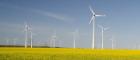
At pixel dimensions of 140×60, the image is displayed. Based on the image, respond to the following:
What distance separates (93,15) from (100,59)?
119 ft

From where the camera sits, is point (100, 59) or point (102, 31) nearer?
point (100, 59)

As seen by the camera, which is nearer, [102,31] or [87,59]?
[87,59]

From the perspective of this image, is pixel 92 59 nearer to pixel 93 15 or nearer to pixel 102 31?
pixel 93 15

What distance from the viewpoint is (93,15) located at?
3014 inches

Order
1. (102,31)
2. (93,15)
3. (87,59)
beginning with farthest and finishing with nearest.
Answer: (102,31), (93,15), (87,59)

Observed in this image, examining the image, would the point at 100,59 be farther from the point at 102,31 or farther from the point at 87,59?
the point at 102,31

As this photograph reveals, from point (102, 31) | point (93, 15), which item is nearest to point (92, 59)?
point (93, 15)

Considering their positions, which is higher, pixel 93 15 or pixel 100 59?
pixel 93 15

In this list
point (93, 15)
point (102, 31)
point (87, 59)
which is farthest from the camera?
point (102, 31)

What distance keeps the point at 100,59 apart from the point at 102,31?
54.5 metres

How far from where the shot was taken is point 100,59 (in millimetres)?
41188

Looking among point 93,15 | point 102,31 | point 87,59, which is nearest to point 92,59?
point 87,59

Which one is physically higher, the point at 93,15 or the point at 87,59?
the point at 93,15

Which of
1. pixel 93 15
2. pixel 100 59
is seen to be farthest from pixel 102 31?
pixel 100 59
